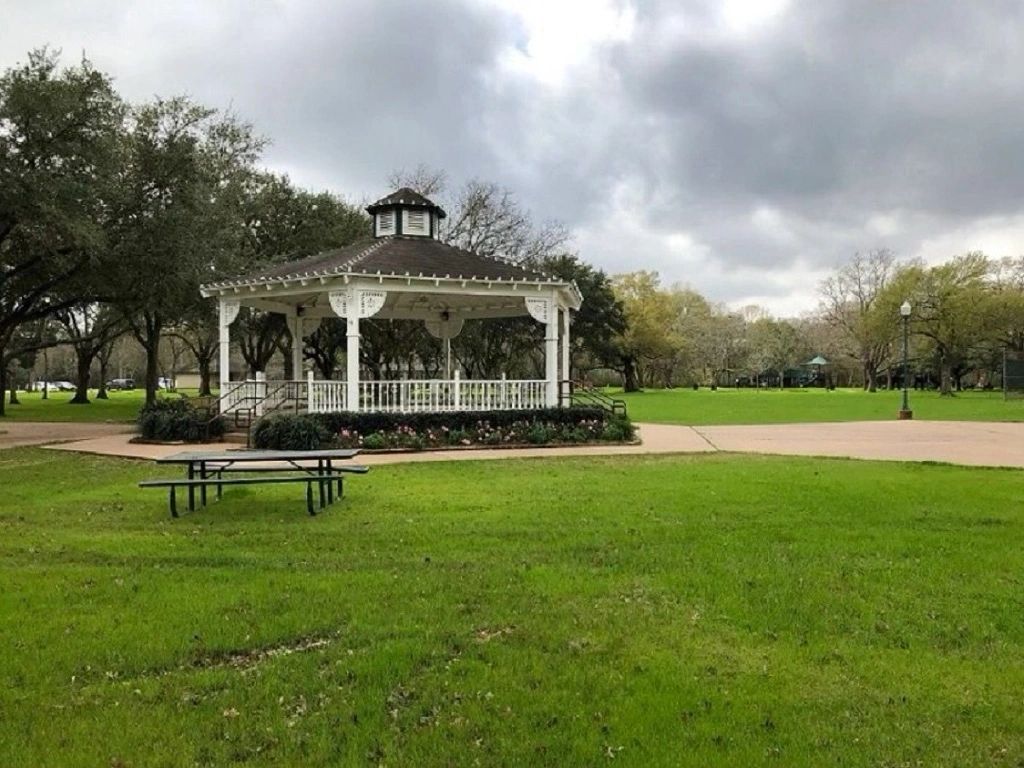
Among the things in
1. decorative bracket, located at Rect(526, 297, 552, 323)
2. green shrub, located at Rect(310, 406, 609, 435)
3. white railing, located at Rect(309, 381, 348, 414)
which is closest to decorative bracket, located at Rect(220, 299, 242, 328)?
white railing, located at Rect(309, 381, 348, 414)

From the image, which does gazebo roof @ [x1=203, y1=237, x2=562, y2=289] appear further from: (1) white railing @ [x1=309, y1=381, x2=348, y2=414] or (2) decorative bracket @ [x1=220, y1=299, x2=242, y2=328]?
(1) white railing @ [x1=309, y1=381, x2=348, y2=414]

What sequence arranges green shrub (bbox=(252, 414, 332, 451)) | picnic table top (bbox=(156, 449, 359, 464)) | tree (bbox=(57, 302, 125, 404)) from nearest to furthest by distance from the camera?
1. picnic table top (bbox=(156, 449, 359, 464))
2. green shrub (bbox=(252, 414, 332, 451))
3. tree (bbox=(57, 302, 125, 404))

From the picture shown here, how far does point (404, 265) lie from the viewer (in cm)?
1762

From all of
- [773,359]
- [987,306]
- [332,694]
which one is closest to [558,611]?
[332,694]

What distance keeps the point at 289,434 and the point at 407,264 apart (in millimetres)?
5108

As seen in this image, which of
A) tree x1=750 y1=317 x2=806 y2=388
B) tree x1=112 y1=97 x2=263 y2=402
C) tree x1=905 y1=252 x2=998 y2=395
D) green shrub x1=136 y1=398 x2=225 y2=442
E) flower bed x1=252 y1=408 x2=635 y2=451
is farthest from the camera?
tree x1=750 y1=317 x2=806 y2=388

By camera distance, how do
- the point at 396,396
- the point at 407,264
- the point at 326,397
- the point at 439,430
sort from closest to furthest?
1. the point at 439,430
2. the point at 326,397
3. the point at 407,264
4. the point at 396,396

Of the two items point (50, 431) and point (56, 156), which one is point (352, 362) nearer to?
point (56, 156)

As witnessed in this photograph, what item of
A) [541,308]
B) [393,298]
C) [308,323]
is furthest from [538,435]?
[308,323]

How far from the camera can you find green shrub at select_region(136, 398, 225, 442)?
16781 millimetres

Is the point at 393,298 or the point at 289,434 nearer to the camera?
the point at 289,434

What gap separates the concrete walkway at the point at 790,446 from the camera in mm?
14203

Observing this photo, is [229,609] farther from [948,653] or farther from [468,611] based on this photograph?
[948,653]

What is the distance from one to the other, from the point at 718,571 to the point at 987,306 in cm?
4991
